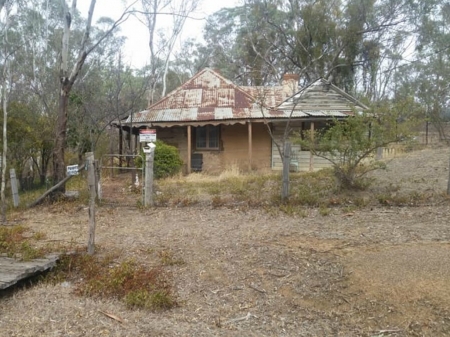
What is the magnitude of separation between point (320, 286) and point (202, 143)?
13001 mm

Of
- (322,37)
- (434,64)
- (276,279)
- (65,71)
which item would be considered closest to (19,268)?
(276,279)

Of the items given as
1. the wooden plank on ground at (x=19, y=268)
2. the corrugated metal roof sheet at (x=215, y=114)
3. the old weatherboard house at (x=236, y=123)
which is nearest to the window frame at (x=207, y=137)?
the old weatherboard house at (x=236, y=123)

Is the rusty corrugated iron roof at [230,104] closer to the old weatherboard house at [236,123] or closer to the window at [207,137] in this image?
the old weatherboard house at [236,123]

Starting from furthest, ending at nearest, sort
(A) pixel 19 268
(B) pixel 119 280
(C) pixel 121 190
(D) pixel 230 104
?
(D) pixel 230 104 → (C) pixel 121 190 → (A) pixel 19 268 → (B) pixel 119 280

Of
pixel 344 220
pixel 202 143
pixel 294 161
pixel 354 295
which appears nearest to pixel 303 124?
pixel 294 161

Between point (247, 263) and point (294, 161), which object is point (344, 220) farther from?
point (294, 161)

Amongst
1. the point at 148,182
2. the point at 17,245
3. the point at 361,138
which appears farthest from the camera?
the point at 148,182

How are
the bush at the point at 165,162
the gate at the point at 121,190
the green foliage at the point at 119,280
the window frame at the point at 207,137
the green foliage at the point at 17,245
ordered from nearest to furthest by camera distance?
1. the green foliage at the point at 119,280
2. the green foliage at the point at 17,245
3. the gate at the point at 121,190
4. the bush at the point at 165,162
5. the window frame at the point at 207,137

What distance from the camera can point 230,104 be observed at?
17016 millimetres

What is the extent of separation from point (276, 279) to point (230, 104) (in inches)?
521

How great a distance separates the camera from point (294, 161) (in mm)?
15969

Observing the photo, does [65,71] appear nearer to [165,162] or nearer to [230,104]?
[165,162]

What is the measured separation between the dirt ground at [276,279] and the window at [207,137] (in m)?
9.67

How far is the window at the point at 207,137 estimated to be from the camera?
16688mm
